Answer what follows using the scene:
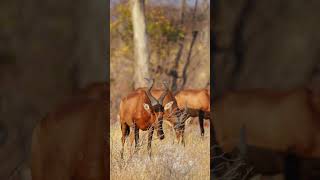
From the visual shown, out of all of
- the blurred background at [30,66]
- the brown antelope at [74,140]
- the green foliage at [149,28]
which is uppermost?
the green foliage at [149,28]

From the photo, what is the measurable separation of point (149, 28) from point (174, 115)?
1904mm

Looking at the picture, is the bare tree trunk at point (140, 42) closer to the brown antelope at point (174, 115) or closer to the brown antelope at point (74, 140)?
the brown antelope at point (174, 115)

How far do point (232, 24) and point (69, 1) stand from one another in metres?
0.44

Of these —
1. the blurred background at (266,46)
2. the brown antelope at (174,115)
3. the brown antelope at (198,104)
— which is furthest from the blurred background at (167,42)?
the blurred background at (266,46)

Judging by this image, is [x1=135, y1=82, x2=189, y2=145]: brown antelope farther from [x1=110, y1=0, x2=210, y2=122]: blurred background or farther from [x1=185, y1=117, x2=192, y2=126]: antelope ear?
[x1=110, y1=0, x2=210, y2=122]: blurred background

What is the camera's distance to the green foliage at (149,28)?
21.0ft

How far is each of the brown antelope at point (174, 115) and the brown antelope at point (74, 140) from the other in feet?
11.3

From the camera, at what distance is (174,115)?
493cm

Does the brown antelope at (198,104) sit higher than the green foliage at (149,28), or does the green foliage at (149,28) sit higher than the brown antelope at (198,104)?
the green foliage at (149,28)

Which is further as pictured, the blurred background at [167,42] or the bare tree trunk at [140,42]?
the blurred background at [167,42]

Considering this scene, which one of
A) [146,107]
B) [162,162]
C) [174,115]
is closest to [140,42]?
[174,115]

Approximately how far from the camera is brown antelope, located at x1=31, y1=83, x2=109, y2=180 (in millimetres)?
1209

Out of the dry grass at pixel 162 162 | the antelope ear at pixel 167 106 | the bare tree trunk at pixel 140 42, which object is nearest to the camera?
the dry grass at pixel 162 162

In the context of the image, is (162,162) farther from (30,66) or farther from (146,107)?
(30,66)
